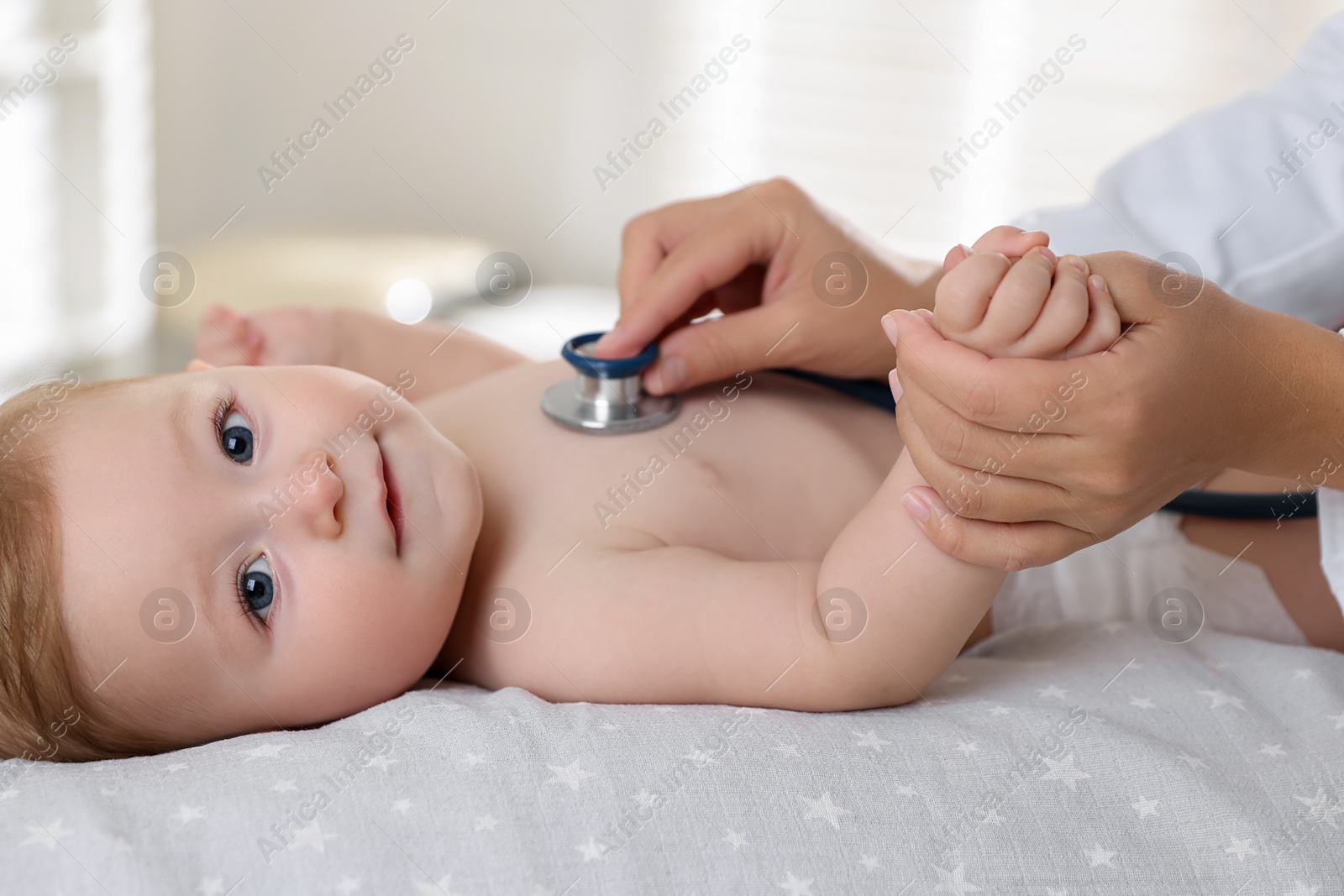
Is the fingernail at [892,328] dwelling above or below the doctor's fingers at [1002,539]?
above

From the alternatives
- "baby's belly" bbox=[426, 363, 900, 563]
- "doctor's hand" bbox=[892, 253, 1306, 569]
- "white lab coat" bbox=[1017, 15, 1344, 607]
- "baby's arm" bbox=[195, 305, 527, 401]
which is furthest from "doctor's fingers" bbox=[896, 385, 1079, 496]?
"baby's arm" bbox=[195, 305, 527, 401]

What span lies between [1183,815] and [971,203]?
6.51ft

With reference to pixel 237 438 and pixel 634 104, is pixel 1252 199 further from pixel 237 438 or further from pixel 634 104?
pixel 634 104

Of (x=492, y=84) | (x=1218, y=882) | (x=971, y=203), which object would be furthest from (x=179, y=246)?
(x=1218, y=882)

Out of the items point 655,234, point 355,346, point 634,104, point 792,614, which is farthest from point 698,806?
point 634,104

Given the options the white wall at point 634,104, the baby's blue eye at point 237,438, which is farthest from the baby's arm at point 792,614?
the white wall at point 634,104

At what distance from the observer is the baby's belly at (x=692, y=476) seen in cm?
84

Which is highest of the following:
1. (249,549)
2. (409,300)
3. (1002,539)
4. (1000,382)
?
(1000,382)

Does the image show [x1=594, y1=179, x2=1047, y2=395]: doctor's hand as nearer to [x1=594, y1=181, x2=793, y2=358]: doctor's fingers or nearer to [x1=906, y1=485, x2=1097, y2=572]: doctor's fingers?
[x1=594, y1=181, x2=793, y2=358]: doctor's fingers

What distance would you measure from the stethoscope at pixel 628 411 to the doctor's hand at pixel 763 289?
17mm

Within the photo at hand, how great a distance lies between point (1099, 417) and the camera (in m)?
0.54

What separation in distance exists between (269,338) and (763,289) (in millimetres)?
555

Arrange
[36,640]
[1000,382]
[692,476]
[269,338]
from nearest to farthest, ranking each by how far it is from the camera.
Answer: [1000,382] < [36,640] < [692,476] < [269,338]

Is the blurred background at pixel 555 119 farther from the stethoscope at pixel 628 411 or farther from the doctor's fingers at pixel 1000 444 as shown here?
the doctor's fingers at pixel 1000 444
